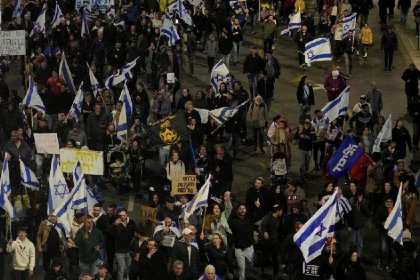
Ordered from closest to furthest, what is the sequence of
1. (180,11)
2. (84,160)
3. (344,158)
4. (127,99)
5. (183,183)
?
(183,183)
(84,160)
(344,158)
(127,99)
(180,11)

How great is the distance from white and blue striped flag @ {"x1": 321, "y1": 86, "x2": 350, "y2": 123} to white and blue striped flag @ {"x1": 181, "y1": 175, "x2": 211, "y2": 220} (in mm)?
5982

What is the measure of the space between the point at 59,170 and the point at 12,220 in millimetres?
1387

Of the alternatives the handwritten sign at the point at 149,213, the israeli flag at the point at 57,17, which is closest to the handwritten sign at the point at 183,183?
the handwritten sign at the point at 149,213

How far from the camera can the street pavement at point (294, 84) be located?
100 feet

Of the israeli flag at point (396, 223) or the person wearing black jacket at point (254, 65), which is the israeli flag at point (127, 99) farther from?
the israeli flag at point (396, 223)

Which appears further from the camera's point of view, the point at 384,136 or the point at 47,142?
the point at 384,136

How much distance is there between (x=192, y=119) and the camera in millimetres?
30281

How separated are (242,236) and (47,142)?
617 centimetres

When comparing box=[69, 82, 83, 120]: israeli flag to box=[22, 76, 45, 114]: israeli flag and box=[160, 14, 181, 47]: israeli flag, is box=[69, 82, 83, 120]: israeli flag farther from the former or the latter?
box=[160, 14, 181, 47]: israeli flag

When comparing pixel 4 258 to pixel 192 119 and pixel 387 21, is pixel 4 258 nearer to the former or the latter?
pixel 192 119

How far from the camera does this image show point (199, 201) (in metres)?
25.2

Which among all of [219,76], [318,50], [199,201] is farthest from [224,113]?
[199,201]

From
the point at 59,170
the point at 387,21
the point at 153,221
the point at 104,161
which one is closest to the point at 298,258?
the point at 153,221

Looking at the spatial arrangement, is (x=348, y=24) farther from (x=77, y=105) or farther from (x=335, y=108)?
(x=77, y=105)
